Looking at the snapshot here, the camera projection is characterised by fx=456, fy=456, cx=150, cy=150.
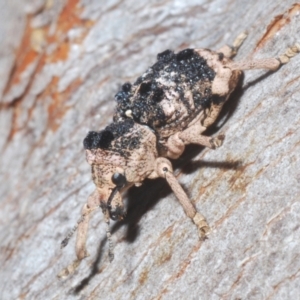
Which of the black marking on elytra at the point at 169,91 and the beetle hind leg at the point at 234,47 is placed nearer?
the black marking on elytra at the point at 169,91

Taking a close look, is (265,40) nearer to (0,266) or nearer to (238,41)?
(238,41)

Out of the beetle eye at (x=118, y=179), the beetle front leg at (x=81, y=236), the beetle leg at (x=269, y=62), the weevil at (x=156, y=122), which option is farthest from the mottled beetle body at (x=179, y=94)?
the beetle front leg at (x=81, y=236)

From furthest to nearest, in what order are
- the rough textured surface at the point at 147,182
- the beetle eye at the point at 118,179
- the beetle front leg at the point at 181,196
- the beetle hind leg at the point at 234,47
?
1. the beetle hind leg at the point at 234,47
2. the beetle eye at the point at 118,179
3. the beetle front leg at the point at 181,196
4. the rough textured surface at the point at 147,182

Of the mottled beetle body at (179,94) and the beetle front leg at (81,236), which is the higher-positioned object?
the mottled beetle body at (179,94)

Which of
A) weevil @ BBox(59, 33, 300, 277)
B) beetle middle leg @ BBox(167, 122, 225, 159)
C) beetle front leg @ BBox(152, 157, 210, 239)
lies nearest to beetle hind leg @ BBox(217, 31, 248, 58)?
weevil @ BBox(59, 33, 300, 277)

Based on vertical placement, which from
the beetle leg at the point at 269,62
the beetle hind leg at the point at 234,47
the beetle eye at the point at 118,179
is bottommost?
the beetle hind leg at the point at 234,47

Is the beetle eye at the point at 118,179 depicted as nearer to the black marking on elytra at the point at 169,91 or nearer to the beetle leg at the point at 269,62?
the black marking on elytra at the point at 169,91

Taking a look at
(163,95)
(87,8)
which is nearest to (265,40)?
(163,95)

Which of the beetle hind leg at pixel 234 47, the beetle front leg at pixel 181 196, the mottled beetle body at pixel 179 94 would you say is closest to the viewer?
the beetle front leg at pixel 181 196
